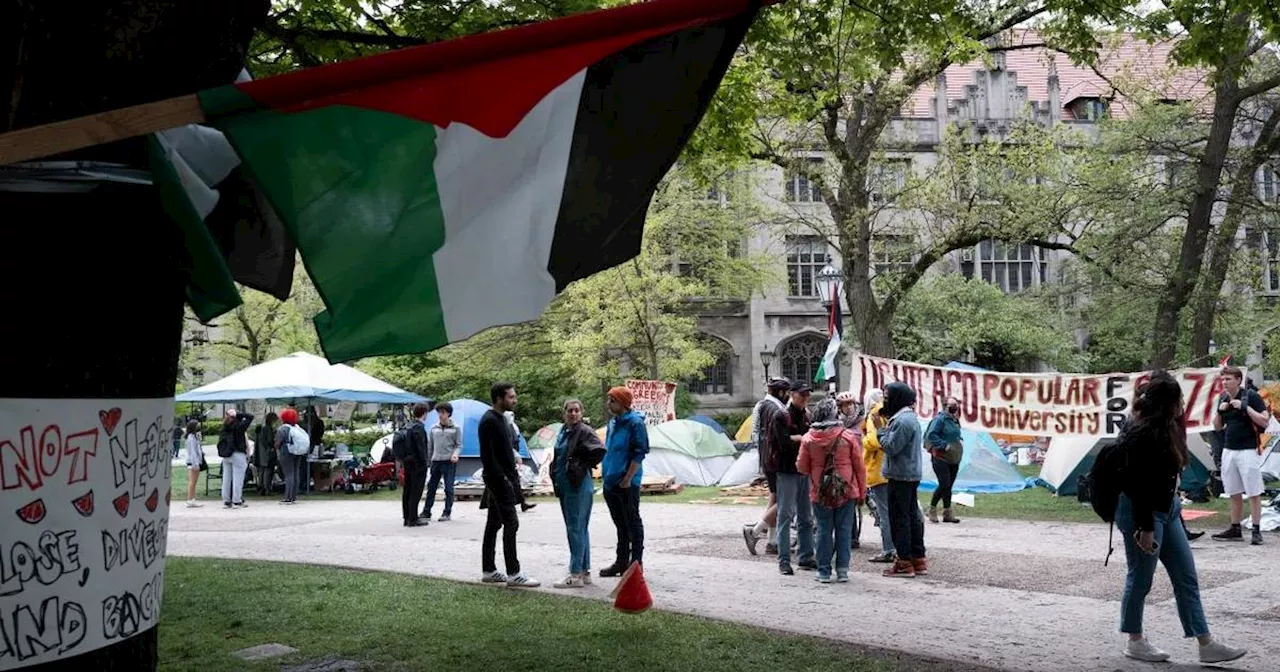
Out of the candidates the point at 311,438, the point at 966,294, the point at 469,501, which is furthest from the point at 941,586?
the point at 966,294

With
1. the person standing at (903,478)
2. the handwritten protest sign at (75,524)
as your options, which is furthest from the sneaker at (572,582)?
the handwritten protest sign at (75,524)

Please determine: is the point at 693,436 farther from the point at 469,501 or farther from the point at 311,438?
the point at 311,438

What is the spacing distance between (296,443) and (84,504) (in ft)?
61.0

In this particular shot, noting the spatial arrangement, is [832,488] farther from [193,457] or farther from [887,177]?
[887,177]

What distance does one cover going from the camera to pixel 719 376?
169 ft

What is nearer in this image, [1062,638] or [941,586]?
[1062,638]

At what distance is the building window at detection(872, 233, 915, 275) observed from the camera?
1226 inches

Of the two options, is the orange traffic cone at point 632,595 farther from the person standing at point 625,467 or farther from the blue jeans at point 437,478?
the blue jeans at point 437,478

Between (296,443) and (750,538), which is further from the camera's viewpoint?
(296,443)

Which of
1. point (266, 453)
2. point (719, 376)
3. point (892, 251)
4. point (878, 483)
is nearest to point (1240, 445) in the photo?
point (878, 483)

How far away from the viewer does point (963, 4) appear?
10.5m

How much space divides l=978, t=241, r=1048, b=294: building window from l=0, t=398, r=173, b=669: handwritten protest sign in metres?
51.1

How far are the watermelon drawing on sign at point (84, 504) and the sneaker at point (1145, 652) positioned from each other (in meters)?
6.01

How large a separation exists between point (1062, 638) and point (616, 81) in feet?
19.5
